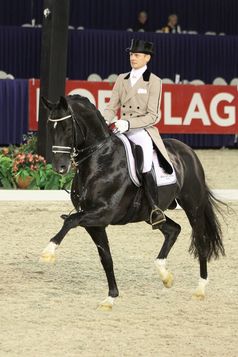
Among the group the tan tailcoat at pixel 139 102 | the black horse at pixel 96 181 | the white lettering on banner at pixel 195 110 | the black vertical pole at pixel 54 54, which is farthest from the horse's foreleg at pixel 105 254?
the white lettering on banner at pixel 195 110

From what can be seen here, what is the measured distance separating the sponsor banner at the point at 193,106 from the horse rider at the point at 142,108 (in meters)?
11.4

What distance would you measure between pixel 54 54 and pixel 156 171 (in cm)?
728

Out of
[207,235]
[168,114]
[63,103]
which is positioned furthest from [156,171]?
[168,114]

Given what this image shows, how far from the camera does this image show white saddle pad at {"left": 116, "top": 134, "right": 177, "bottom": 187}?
24.2 feet

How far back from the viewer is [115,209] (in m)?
7.20

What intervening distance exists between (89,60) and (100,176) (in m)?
14.4

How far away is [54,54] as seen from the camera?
14578mm

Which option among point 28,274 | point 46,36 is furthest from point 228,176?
point 28,274

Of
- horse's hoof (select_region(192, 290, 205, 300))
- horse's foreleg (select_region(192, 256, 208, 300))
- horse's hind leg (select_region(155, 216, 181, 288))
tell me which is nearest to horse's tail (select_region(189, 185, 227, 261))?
horse's foreleg (select_region(192, 256, 208, 300))

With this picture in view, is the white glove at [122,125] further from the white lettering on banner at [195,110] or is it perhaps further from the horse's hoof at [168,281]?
the white lettering on banner at [195,110]

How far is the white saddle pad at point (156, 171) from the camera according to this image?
7.38 meters

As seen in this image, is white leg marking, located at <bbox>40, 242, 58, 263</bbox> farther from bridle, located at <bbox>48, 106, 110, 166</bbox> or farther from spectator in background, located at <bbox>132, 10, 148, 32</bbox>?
spectator in background, located at <bbox>132, 10, 148, 32</bbox>

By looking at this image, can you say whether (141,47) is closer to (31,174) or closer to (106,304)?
(106,304)

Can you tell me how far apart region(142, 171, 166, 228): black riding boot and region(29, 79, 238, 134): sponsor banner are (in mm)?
11566
